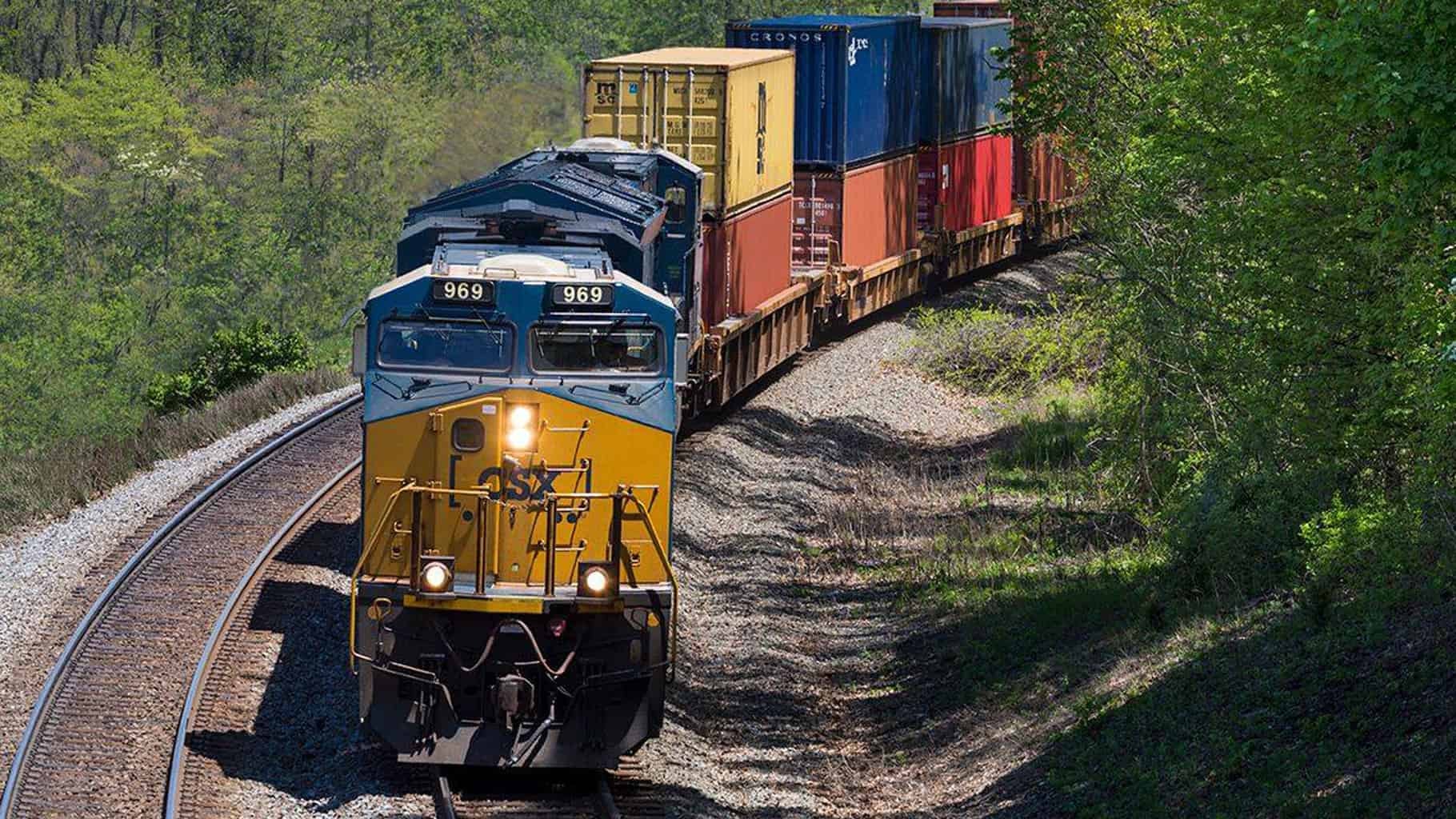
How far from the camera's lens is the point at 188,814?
14414 millimetres

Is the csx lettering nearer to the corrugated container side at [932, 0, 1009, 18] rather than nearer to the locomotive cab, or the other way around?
the locomotive cab

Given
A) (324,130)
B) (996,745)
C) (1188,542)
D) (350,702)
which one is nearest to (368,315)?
(350,702)

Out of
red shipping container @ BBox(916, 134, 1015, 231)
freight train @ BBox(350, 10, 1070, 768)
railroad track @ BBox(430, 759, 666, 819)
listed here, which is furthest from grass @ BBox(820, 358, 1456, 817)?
red shipping container @ BBox(916, 134, 1015, 231)

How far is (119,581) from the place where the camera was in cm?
2045

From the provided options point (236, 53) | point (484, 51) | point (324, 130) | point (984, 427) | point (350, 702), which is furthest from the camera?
point (484, 51)

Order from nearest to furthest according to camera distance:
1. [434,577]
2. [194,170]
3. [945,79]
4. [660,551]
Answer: [434,577] < [660,551] < [945,79] < [194,170]

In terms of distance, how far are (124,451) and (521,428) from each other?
15812mm

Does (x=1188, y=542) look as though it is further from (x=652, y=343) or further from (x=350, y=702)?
(x=350, y=702)

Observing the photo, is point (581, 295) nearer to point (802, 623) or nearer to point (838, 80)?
point (802, 623)

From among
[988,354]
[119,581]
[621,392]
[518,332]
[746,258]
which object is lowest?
[119,581]

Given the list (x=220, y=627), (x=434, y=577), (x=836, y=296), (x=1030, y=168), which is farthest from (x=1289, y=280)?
(x=1030, y=168)

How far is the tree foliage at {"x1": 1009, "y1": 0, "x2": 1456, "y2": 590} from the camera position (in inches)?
449

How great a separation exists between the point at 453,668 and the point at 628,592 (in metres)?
1.46

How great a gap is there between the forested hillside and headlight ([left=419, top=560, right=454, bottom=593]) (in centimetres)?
2835
